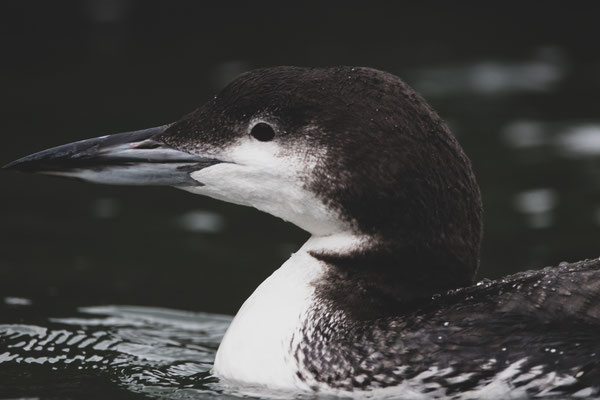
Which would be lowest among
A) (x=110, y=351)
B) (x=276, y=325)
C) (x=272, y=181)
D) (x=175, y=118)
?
(x=110, y=351)

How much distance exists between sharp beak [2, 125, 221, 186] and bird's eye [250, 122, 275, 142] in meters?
0.33

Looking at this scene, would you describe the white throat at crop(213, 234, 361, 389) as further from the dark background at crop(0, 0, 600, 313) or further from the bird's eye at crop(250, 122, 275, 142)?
the dark background at crop(0, 0, 600, 313)

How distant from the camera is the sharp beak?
6164 millimetres

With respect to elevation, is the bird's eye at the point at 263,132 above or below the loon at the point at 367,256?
above

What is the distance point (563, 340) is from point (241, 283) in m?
3.30

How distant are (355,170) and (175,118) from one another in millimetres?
6396

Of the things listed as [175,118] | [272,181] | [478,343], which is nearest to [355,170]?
[272,181]

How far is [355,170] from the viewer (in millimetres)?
5809

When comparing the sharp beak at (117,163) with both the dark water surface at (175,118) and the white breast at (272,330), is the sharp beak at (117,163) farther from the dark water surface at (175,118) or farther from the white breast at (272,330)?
the dark water surface at (175,118)

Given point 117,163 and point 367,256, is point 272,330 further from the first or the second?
point 117,163

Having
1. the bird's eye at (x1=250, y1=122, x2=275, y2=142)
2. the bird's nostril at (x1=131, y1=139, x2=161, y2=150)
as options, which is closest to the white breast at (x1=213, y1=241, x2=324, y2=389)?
the bird's eye at (x1=250, y1=122, x2=275, y2=142)

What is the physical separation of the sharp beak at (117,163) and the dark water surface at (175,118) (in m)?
0.93

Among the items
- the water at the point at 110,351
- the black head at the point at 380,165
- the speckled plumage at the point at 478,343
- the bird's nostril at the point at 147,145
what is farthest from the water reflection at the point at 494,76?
the speckled plumage at the point at 478,343

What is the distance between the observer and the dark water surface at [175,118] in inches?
286
